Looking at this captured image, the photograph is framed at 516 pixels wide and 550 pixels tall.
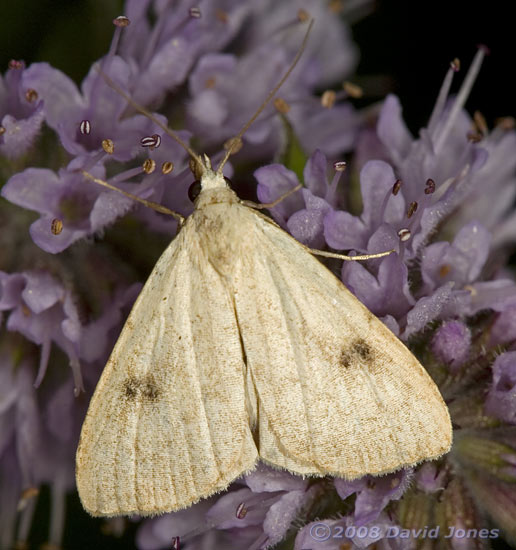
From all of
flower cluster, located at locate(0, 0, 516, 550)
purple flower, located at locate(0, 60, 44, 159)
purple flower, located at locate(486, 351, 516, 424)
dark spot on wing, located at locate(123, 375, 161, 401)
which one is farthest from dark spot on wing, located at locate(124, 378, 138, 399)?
purple flower, located at locate(486, 351, 516, 424)

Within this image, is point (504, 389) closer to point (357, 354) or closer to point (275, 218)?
point (357, 354)

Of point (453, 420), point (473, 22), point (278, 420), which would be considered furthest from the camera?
point (473, 22)

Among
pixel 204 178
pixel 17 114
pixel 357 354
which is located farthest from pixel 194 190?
pixel 357 354

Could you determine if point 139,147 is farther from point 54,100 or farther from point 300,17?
point 300,17

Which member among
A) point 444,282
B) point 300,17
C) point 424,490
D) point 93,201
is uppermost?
point 300,17

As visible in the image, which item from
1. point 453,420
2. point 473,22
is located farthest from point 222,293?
point 473,22

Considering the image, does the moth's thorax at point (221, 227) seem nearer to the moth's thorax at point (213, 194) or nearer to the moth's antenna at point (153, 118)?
the moth's thorax at point (213, 194)

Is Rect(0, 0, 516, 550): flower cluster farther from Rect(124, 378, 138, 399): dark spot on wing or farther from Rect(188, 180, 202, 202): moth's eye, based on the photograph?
A: Rect(124, 378, 138, 399): dark spot on wing
